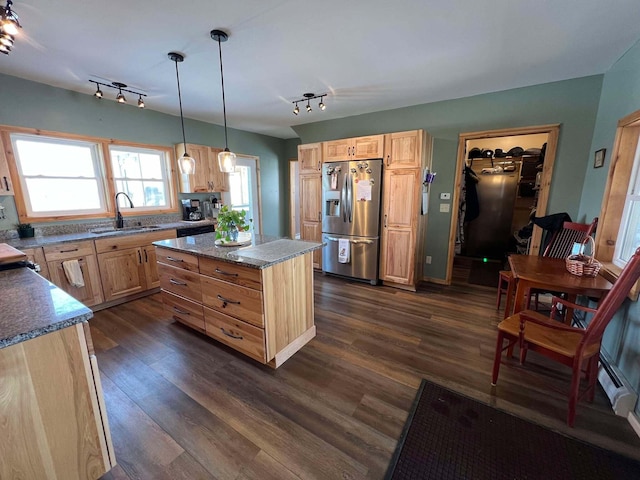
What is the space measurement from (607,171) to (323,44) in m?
2.74

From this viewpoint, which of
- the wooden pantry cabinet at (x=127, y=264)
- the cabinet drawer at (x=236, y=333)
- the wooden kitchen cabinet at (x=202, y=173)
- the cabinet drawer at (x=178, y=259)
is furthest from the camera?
the wooden kitchen cabinet at (x=202, y=173)

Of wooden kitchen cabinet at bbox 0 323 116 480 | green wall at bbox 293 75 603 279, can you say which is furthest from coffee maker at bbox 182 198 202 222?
wooden kitchen cabinet at bbox 0 323 116 480

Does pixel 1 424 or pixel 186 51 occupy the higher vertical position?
pixel 186 51

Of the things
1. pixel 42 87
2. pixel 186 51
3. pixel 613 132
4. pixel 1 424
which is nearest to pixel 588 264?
pixel 613 132

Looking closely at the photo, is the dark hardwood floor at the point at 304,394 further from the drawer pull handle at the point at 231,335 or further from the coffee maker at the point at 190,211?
the coffee maker at the point at 190,211

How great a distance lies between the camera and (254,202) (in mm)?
5633

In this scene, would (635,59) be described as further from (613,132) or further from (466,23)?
(466,23)

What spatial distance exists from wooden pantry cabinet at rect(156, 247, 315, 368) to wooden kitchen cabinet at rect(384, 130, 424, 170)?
1.96m

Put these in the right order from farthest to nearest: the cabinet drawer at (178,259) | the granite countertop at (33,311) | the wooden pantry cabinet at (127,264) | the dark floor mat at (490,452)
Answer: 1. the wooden pantry cabinet at (127,264)
2. the cabinet drawer at (178,259)
3. the dark floor mat at (490,452)
4. the granite countertop at (33,311)

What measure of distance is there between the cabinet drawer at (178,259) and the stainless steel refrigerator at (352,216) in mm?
1895

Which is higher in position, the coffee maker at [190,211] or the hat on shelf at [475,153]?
the hat on shelf at [475,153]

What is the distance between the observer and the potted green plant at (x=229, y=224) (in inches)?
91.4

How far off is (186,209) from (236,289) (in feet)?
9.65

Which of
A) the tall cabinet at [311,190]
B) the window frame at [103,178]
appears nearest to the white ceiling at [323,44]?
the window frame at [103,178]
